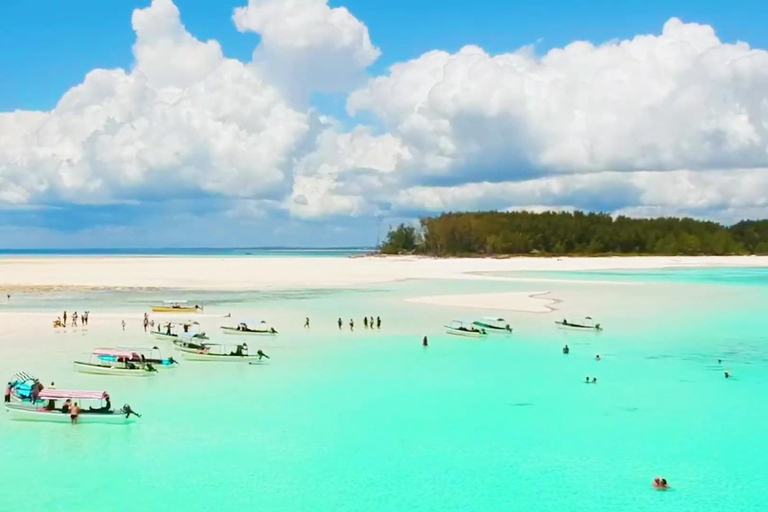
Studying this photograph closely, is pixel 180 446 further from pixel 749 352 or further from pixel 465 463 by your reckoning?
pixel 749 352

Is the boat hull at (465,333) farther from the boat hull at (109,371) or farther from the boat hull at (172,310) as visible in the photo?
the boat hull at (172,310)

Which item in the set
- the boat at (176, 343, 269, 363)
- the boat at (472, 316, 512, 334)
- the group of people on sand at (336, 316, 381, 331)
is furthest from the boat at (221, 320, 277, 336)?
the boat at (472, 316, 512, 334)

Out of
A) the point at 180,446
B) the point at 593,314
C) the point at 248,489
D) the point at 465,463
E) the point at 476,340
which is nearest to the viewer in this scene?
the point at 248,489

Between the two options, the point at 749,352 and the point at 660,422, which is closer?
the point at 660,422

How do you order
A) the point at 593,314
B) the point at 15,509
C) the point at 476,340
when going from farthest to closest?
1. the point at 593,314
2. the point at 476,340
3. the point at 15,509

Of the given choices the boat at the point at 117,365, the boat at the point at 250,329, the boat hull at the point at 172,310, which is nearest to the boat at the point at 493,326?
the boat at the point at 250,329

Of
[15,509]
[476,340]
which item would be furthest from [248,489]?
[476,340]
